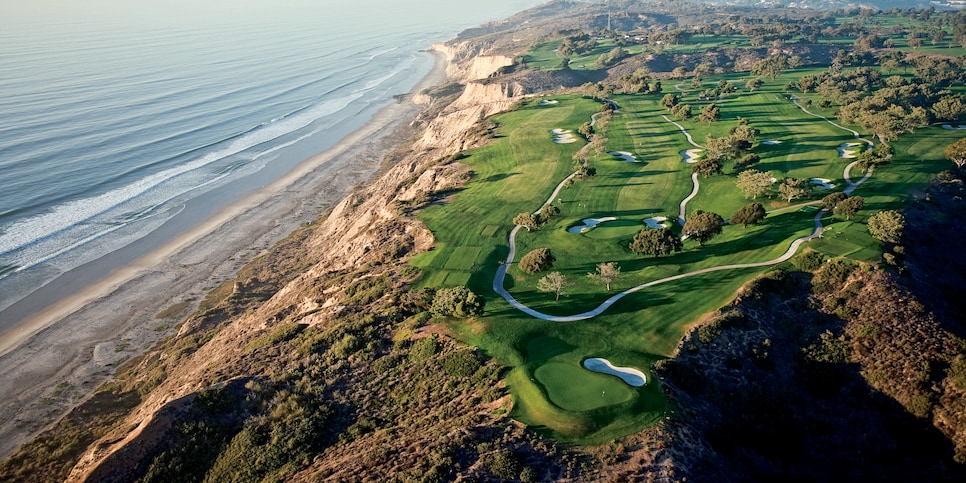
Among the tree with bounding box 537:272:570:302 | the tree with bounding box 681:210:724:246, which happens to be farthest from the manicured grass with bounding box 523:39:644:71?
the tree with bounding box 537:272:570:302

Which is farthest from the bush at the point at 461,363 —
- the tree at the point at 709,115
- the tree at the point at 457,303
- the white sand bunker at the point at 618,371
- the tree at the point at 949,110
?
the tree at the point at 949,110

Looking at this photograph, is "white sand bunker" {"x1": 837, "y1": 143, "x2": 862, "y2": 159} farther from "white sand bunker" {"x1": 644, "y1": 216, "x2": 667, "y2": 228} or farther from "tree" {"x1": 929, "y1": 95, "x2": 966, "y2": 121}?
"white sand bunker" {"x1": 644, "y1": 216, "x2": 667, "y2": 228}

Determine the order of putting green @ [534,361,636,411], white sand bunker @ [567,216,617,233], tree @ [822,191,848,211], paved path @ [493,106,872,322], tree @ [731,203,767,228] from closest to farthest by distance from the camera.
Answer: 1. putting green @ [534,361,636,411]
2. paved path @ [493,106,872,322]
3. tree @ [731,203,767,228]
4. tree @ [822,191,848,211]
5. white sand bunker @ [567,216,617,233]

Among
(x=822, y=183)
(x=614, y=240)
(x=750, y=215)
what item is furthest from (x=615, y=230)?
(x=822, y=183)

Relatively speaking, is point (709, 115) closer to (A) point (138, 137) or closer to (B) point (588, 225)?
(B) point (588, 225)

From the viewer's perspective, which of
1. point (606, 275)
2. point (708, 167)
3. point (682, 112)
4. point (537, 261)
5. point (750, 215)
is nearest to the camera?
point (606, 275)

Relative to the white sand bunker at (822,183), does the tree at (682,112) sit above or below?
above

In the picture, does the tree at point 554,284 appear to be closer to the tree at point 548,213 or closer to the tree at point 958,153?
the tree at point 548,213
